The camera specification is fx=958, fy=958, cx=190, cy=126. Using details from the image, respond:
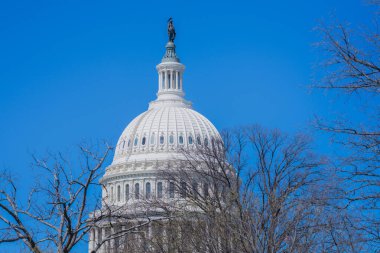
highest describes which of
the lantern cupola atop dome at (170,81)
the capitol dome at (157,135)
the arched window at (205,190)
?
the lantern cupola atop dome at (170,81)

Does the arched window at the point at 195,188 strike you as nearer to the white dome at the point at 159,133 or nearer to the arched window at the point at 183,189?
the arched window at the point at 183,189

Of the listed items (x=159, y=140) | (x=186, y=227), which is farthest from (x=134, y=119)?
(x=186, y=227)

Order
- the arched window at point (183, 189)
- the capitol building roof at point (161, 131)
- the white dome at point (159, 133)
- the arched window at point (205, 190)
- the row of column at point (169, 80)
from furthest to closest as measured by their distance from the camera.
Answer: the row of column at point (169, 80) → the white dome at point (159, 133) → the capitol building roof at point (161, 131) → the arched window at point (183, 189) → the arched window at point (205, 190)

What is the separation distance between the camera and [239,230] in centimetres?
3534

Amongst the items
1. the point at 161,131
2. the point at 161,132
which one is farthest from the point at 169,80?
the point at 161,132

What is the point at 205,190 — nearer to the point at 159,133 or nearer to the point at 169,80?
the point at 159,133

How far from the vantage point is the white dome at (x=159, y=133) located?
14225cm

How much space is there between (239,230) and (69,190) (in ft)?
46.6

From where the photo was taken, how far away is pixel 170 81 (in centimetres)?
15788

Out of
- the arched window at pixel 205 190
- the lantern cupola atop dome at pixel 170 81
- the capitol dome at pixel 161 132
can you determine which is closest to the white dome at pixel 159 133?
the capitol dome at pixel 161 132

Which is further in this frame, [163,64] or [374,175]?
[163,64]

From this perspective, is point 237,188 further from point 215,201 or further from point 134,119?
point 134,119

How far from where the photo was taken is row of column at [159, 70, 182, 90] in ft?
518

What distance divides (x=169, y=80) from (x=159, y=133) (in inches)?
633
